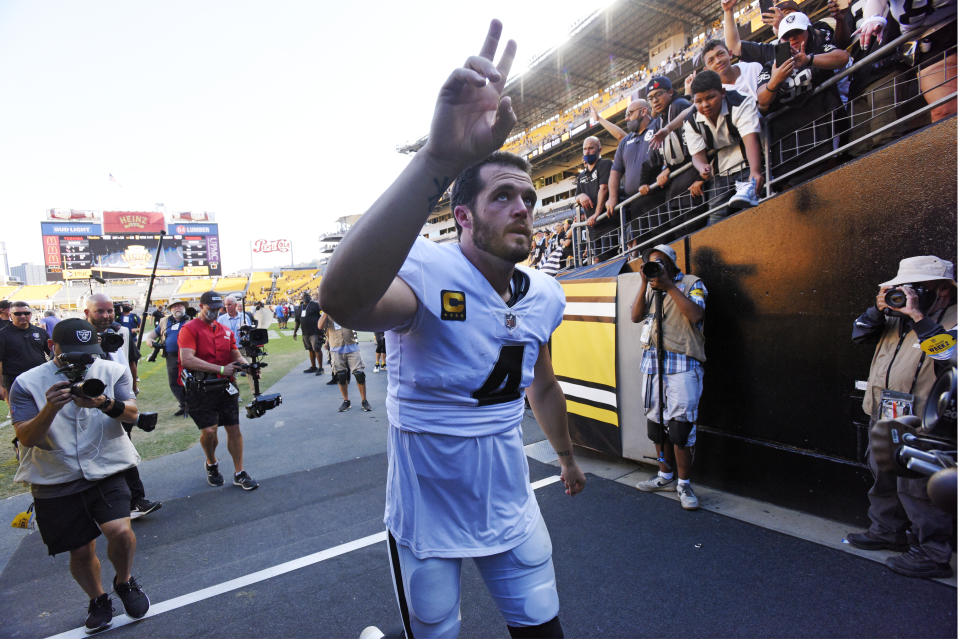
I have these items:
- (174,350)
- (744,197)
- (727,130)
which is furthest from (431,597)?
(174,350)

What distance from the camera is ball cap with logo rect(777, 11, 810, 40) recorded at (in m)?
4.46

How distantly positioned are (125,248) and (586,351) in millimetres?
54255

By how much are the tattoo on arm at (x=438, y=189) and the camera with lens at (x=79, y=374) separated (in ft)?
9.41

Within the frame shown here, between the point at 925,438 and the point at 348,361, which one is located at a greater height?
the point at 925,438

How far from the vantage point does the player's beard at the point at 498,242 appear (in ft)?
5.16

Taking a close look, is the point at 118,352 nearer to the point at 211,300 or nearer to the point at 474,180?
the point at 211,300

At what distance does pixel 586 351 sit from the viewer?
5363mm

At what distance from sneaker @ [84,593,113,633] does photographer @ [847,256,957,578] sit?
15.5ft

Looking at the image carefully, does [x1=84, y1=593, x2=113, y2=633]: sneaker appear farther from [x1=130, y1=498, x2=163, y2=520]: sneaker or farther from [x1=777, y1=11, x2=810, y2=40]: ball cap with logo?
[x1=777, y1=11, x2=810, y2=40]: ball cap with logo

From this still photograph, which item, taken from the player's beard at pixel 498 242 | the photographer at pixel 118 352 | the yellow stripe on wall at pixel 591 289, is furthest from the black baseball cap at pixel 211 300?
the player's beard at pixel 498 242

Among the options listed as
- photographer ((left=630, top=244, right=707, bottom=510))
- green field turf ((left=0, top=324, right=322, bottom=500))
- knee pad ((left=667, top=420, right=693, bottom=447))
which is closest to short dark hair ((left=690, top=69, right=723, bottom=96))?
photographer ((left=630, top=244, right=707, bottom=510))

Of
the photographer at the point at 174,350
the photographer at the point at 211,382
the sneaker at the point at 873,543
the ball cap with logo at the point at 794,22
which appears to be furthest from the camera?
the photographer at the point at 174,350

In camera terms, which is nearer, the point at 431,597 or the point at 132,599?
the point at 431,597

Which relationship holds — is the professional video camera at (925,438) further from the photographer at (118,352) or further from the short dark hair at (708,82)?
the short dark hair at (708,82)
